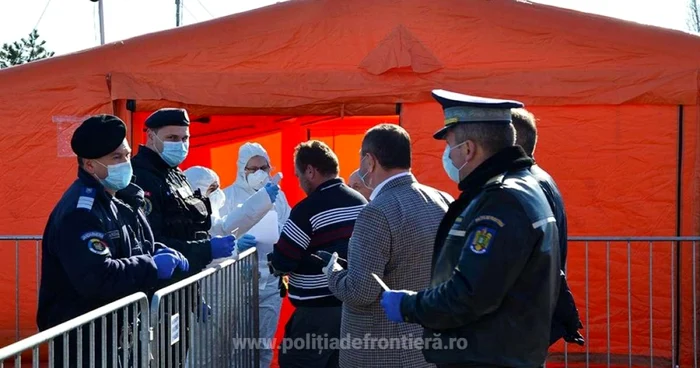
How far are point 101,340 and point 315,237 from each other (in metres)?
1.82

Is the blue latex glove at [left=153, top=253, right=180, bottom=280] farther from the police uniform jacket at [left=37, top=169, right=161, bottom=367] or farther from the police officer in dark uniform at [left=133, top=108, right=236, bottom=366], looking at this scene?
the police officer in dark uniform at [left=133, top=108, right=236, bottom=366]

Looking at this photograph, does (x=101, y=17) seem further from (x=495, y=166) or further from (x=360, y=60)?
(x=495, y=166)

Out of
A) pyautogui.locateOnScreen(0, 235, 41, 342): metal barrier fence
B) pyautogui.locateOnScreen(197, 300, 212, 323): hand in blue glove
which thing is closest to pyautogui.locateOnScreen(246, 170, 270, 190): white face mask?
pyautogui.locateOnScreen(0, 235, 41, 342): metal barrier fence

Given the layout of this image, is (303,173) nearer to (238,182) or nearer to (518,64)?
(238,182)

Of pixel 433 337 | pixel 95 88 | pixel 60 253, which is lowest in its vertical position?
pixel 433 337

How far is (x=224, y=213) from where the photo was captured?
7676 mm

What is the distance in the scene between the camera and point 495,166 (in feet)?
10.9

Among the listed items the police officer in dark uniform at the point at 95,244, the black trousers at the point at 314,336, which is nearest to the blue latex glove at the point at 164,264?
the police officer in dark uniform at the point at 95,244

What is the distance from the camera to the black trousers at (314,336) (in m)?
5.17

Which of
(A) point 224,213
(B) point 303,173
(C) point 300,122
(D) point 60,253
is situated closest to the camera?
(D) point 60,253

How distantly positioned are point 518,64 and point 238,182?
2590 mm

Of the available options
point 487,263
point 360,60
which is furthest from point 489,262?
point 360,60

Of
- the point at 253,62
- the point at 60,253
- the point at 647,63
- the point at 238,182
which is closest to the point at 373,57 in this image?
the point at 253,62

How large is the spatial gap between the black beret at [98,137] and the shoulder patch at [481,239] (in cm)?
199
